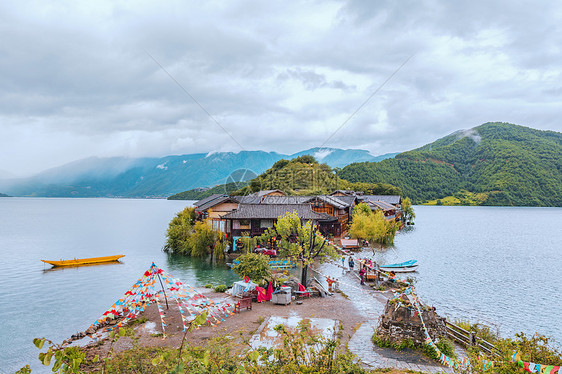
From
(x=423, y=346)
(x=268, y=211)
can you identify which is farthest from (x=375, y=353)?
(x=268, y=211)

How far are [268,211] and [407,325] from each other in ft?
116

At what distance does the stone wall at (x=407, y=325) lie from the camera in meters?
15.8

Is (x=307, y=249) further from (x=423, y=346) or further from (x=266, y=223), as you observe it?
(x=266, y=223)

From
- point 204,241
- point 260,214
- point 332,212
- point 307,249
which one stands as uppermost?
point 260,214

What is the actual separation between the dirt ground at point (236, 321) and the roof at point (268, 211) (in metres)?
22.6

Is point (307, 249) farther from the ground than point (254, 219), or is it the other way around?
point (254, 219)

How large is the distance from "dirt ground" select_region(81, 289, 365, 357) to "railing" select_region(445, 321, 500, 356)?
16.3 ft

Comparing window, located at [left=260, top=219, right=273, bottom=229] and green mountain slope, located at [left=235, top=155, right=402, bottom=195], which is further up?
green mountain slope, located at [left=235, top=155, right=402, bottom=195]

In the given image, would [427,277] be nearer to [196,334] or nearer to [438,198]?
[196,334]

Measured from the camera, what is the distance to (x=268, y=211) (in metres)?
50.3

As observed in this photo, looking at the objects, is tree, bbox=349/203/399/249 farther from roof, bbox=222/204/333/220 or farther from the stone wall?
the stone wall

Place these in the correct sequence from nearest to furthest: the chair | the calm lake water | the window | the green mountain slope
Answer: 1. the chair
2. the calm lake water
3. the window
4. the green mountain slope

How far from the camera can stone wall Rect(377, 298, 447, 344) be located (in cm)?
1582

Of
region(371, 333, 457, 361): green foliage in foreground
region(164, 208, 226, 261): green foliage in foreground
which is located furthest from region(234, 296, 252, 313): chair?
→ region(164, 208, 226, 261): green foliage in foreground
